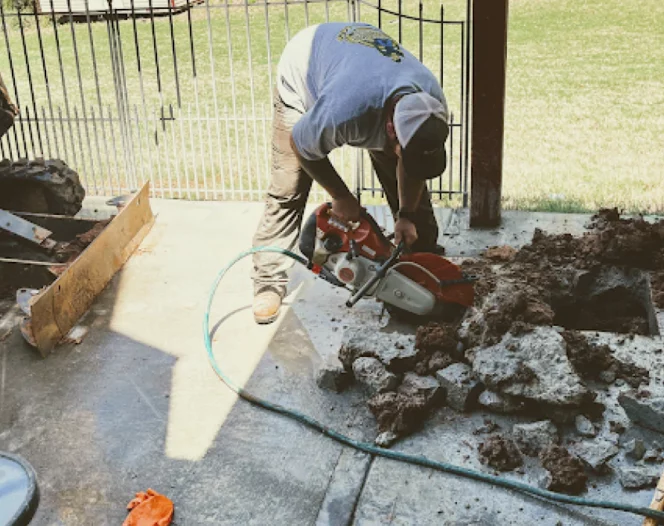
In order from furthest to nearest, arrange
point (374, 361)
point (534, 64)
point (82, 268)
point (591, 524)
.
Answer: point (534, 64) → point (82, 268) → point (374, 361) → point (591, 524)

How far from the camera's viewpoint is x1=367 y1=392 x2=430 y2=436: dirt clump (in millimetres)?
3584

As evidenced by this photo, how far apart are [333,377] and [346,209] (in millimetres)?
893

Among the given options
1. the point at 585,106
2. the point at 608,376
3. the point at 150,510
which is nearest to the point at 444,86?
the point at 585,106

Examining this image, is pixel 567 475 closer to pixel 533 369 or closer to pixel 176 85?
pixel 533 369

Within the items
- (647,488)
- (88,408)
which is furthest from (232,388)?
(647,488)

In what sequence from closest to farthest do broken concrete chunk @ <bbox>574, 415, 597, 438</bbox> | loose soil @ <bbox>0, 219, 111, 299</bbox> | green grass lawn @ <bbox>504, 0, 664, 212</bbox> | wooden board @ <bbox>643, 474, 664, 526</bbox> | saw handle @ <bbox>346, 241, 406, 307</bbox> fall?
wooden board @ <bbox>643, 474, 664, 526</bbox>
broken concrete chunk @ <bbox>574, 415, 597, 438</bbox>
saw handle @ <bbox>346, 241, 406, 307</bbox>
loose soil @ <bbox>0, 219, 111, 299</bbox>
green grass lawn @ <bbox>504, 0, 664, 212</bbox>

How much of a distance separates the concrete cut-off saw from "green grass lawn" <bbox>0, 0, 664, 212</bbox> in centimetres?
244

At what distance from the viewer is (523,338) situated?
3797 mm

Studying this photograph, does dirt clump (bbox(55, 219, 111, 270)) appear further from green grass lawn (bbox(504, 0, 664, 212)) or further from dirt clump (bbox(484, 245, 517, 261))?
green grass lawn (bbox(504, 0, 664, 212))

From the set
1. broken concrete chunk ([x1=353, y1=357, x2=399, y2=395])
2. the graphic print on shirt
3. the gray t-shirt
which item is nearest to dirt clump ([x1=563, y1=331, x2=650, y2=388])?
broken concrete chunk ([x1=353, y1=357, x2=399, y2=395])

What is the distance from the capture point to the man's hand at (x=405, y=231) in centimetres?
412

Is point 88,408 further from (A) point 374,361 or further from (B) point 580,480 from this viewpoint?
(B) point 580,480

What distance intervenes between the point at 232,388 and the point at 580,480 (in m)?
1.82

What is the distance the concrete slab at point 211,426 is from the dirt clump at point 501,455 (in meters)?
0.07
